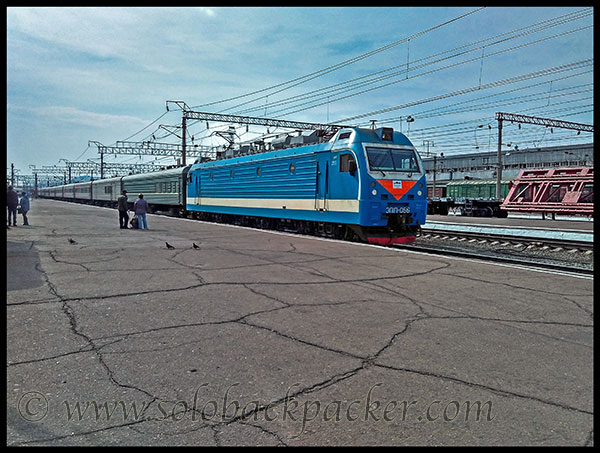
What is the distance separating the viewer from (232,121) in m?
36.8

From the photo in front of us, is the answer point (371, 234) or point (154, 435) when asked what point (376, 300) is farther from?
point (371, 234)

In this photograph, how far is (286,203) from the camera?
17.3m

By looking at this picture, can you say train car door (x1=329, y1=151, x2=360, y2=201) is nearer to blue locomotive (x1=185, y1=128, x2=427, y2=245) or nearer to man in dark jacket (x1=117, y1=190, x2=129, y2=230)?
blue locomotive (x1=185, y1=128, x2=427, y2=245)

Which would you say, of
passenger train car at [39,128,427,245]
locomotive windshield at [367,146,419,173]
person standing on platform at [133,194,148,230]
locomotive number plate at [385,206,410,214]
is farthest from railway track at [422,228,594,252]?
person standing on platform at [133,194,148,230]

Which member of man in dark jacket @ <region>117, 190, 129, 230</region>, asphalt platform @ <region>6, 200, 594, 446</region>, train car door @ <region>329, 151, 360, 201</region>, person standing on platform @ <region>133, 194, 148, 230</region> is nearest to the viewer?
asphalt platform @ <region>6, 200, 594, 446</region>

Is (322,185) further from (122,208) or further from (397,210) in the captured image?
(122,208)

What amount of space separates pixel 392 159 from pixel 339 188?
6.03 feet

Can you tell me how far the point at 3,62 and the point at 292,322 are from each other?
148 inches

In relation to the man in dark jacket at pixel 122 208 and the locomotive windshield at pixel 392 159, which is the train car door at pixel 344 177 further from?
the man in dark jacket at pixel 122 208

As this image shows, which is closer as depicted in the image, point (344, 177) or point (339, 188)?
point (344, 177)

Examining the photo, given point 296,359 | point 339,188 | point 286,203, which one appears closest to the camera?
point 296,359

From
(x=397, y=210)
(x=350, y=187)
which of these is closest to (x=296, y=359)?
(x=350, y=187)

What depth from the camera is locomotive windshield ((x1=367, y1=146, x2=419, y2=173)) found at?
1358 cm

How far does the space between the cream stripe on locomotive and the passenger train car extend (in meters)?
0.03
